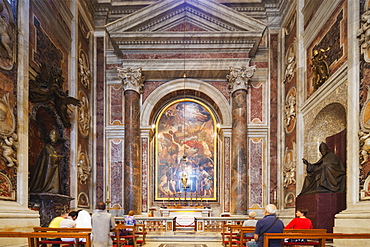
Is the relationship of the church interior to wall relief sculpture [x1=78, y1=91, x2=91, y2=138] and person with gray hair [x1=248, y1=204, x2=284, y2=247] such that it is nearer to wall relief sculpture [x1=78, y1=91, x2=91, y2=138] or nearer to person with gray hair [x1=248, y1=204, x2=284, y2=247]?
wall relief sculpture [x1=78, y1=91, x2=91, y2=138]

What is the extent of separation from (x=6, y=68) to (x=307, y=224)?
7.00 m

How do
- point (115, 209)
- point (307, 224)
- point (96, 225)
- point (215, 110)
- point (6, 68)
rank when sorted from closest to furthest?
point (96, 225) → point (307, 224) → point (6, 68) → point (115, 209) → point (215, 110)

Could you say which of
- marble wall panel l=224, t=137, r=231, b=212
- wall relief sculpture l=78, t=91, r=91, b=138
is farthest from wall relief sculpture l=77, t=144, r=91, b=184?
marble wall panel l=224, t=137, r=231, b=212

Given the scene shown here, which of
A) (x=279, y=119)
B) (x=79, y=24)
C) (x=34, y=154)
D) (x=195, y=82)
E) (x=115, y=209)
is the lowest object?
(x=115, y=209)

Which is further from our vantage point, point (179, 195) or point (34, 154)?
point (179, 195)

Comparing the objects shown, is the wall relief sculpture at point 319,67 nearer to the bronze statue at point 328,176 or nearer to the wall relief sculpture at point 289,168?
the bronze statue at point 328,176

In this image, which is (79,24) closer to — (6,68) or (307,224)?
(6,68)

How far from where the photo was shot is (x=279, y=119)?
648 inches

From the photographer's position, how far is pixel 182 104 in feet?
60.3

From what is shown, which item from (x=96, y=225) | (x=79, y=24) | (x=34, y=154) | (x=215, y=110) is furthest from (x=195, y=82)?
(x=96, y=225)

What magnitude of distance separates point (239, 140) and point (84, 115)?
5.84 meters

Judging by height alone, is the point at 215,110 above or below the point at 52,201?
above

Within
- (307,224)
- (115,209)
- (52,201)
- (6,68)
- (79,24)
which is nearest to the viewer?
(307,224)

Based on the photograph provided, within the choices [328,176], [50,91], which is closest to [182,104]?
[50,91]
